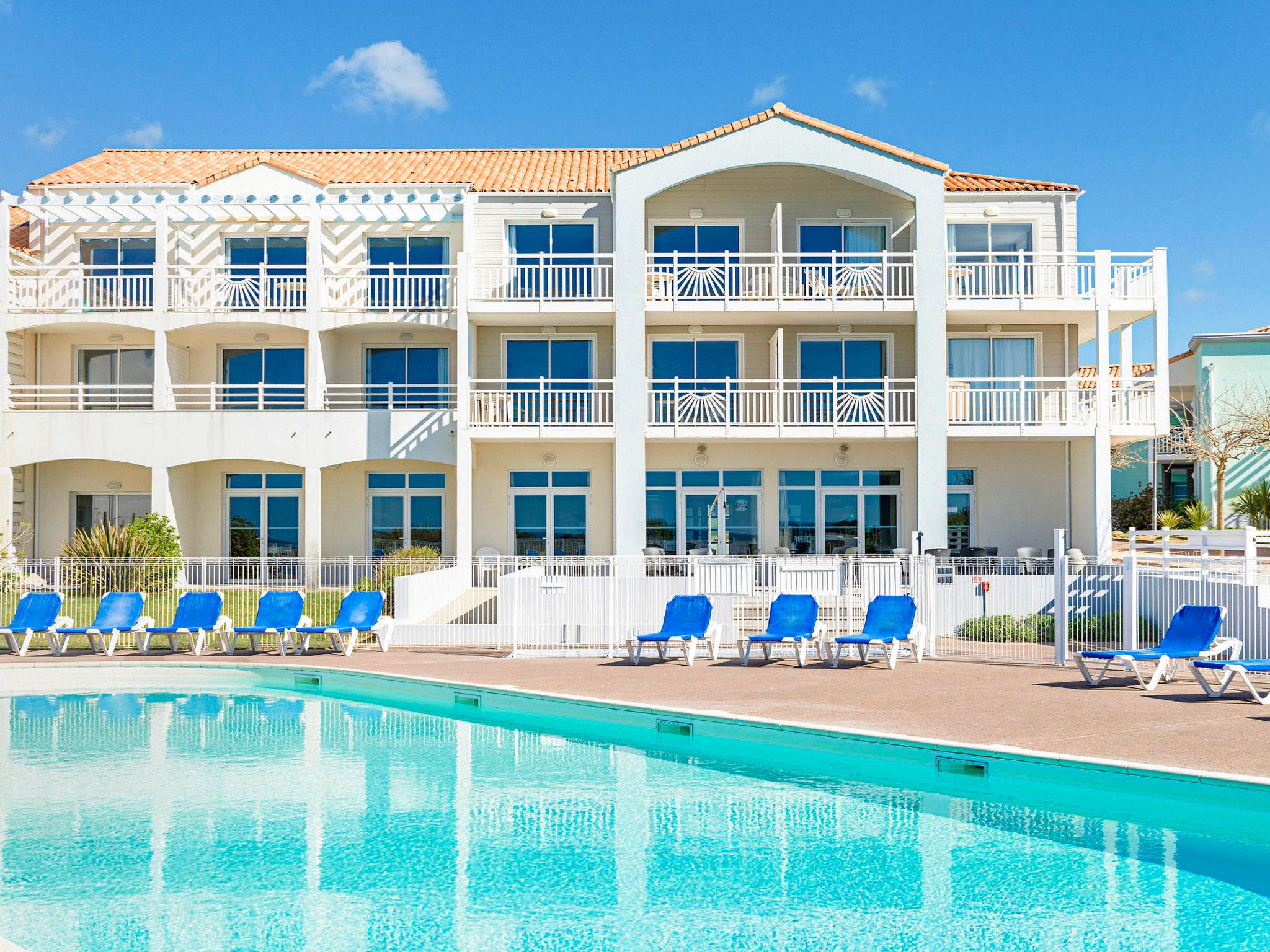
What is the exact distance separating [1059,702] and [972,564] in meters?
7.19

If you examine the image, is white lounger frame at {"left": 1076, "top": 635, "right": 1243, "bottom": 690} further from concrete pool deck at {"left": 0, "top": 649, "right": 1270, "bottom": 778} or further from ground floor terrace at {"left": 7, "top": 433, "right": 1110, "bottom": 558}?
ground floor terrace at {"left": 7, "top": 433, "right": 1110, "bottom": 558}

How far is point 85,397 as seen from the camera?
26375 mm

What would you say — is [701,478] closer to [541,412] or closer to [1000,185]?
[541,412]

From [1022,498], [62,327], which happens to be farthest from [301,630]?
[1022,498]

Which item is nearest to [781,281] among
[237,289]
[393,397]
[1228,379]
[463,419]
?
[463,419]

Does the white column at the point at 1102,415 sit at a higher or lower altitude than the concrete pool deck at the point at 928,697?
higher

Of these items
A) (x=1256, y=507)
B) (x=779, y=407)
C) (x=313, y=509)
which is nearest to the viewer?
(x=779, y=407)

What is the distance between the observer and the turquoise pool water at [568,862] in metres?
6.25

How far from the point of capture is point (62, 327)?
25516 mm

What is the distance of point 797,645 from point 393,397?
1422cm

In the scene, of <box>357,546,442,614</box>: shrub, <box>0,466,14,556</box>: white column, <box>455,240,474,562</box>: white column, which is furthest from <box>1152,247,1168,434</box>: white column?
<box>0,466,14,556</box>: white column

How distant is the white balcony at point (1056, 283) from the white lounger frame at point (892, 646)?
10.5 m

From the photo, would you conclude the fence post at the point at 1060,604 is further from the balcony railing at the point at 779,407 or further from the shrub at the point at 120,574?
the shrub at the point at 120,574

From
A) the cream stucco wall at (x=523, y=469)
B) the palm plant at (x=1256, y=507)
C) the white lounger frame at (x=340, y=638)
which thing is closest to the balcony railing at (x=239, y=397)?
the cream stucco wall at (x=523, y=469)
